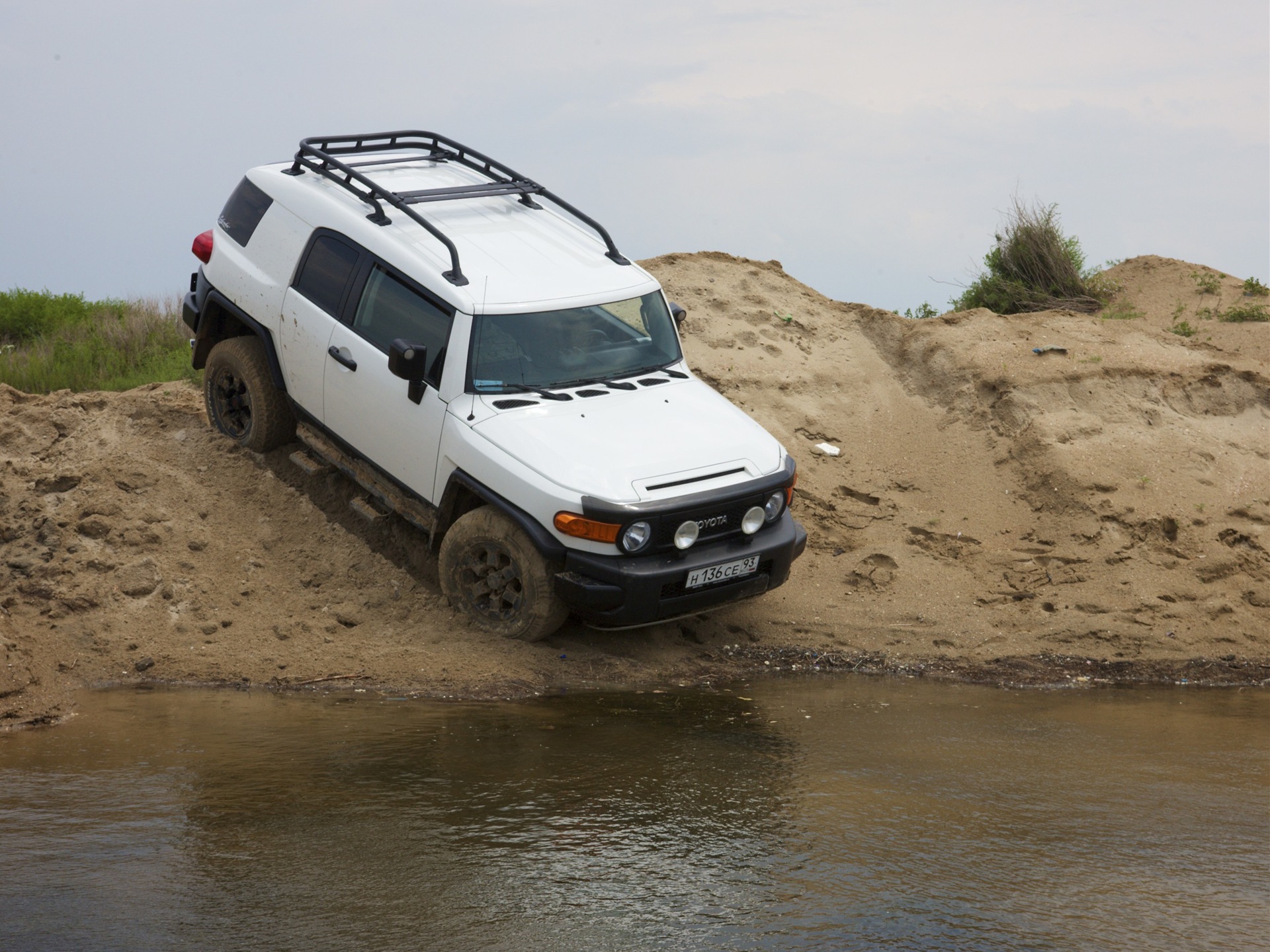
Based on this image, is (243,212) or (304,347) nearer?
(304,347)

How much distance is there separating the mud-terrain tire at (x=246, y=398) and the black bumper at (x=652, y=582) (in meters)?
3.40

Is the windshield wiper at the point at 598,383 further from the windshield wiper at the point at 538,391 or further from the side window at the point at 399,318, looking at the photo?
the side window at the point at 399,318

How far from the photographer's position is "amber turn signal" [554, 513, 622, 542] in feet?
24.2

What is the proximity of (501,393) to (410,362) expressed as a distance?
0.61 meters

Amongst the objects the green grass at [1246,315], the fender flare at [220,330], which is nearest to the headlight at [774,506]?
the fender flare at [220,330]

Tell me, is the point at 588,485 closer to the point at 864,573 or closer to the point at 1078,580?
the point at 864,573

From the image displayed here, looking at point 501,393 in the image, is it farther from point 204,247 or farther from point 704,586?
point 204,247

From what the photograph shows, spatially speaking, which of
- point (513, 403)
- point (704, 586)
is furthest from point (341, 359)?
point (704, 586)

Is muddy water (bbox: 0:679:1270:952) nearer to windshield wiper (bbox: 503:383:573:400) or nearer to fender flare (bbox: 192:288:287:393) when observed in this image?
windshield wiper (bbox: 503:383:573:400)

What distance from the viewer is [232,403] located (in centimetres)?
1012

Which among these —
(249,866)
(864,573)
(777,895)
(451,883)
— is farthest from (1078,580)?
(249,866)

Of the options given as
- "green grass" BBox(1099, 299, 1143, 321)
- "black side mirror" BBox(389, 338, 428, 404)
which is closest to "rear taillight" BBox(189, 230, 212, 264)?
Answer: "black side mirror" BBox(389, 338, 428, 404)

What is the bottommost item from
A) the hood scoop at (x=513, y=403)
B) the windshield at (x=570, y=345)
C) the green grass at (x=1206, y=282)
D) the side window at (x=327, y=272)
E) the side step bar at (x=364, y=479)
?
the side step bar at (x=364, y=479)

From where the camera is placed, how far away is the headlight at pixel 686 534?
24.8 feet
